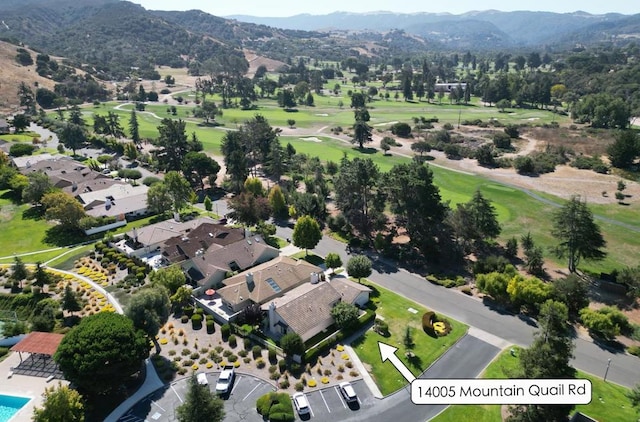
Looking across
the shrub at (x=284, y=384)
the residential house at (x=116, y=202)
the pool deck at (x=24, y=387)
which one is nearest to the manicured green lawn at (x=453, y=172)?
the residential house at (x=116, y=202)

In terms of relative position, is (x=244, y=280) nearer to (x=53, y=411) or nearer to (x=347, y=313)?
(x=347, y=313)

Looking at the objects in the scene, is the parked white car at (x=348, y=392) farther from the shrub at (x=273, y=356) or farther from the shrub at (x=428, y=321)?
the shrub at (x=428, y=321)

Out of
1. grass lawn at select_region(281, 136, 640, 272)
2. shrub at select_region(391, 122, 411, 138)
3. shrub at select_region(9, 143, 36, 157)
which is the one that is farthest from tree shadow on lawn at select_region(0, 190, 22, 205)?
shrub at select_region(391, 122, 411, 138)

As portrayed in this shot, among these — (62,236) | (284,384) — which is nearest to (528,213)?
(284,384)

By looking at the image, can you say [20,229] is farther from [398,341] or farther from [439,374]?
[439,374]

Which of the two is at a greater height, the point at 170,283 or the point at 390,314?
the point at 170,283

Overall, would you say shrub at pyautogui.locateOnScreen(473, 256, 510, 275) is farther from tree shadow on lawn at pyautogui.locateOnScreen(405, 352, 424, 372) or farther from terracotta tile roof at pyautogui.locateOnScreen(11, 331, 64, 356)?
terracotta tile roof at pyautogui.locateOnScreen(11, 331, 64, 356)

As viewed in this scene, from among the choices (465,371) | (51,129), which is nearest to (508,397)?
(465,371)
